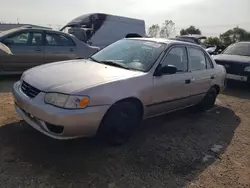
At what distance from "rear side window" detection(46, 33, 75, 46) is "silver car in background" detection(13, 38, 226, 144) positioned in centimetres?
345

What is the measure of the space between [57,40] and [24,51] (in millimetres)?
1070

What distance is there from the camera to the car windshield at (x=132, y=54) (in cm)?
415

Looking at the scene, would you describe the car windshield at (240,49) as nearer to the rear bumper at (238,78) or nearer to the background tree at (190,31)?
the rear bumper at (238,78)

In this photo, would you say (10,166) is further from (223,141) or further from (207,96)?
(207,96)

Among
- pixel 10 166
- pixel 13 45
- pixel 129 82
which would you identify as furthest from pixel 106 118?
pixel 13 45

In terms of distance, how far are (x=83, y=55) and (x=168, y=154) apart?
5.44 meters

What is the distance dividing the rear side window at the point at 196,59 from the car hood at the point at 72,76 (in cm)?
149

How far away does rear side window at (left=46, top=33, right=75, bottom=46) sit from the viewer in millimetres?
7766

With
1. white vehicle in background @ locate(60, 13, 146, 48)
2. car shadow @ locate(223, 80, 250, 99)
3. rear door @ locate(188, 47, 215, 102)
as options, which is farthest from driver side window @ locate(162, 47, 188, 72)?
white vehicle in background @ locate(60, 13, 146, 48)

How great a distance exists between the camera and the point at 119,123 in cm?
368

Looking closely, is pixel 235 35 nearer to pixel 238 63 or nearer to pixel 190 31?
pixel 190 31

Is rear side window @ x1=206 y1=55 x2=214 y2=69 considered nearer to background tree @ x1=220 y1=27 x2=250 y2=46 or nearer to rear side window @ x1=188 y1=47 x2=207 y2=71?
rear side window @ x1=188 y1=47 x2=207 y2=71

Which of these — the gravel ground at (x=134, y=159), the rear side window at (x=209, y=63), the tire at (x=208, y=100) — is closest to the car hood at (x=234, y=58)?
the tire at (x=208, y=100)

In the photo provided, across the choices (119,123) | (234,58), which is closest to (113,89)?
(119,123)
